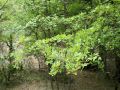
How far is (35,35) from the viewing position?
562 inches

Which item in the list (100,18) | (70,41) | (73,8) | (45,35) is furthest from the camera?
(73,8)

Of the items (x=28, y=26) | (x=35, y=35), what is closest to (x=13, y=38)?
(x=35, y=35)

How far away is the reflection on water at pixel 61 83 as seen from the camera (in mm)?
16636

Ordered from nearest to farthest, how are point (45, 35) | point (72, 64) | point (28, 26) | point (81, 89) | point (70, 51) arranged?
point (72, 64) < point (70, 51) < point (28, 26) < point (45, 35) < point (81, 89)

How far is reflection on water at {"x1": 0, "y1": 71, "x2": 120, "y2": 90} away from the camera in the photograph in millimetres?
16636

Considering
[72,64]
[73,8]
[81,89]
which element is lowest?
[81,89]

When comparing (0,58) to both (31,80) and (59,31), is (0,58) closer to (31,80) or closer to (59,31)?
(31,80)

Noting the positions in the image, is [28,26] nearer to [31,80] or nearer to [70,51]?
[70,51]

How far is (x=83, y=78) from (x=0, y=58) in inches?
219

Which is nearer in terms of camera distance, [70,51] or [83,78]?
[70,51]

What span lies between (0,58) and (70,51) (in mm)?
9642

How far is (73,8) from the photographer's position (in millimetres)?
15391

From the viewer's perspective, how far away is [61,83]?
17.2 metres

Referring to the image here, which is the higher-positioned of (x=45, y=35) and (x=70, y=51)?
(x=45, y=35)
